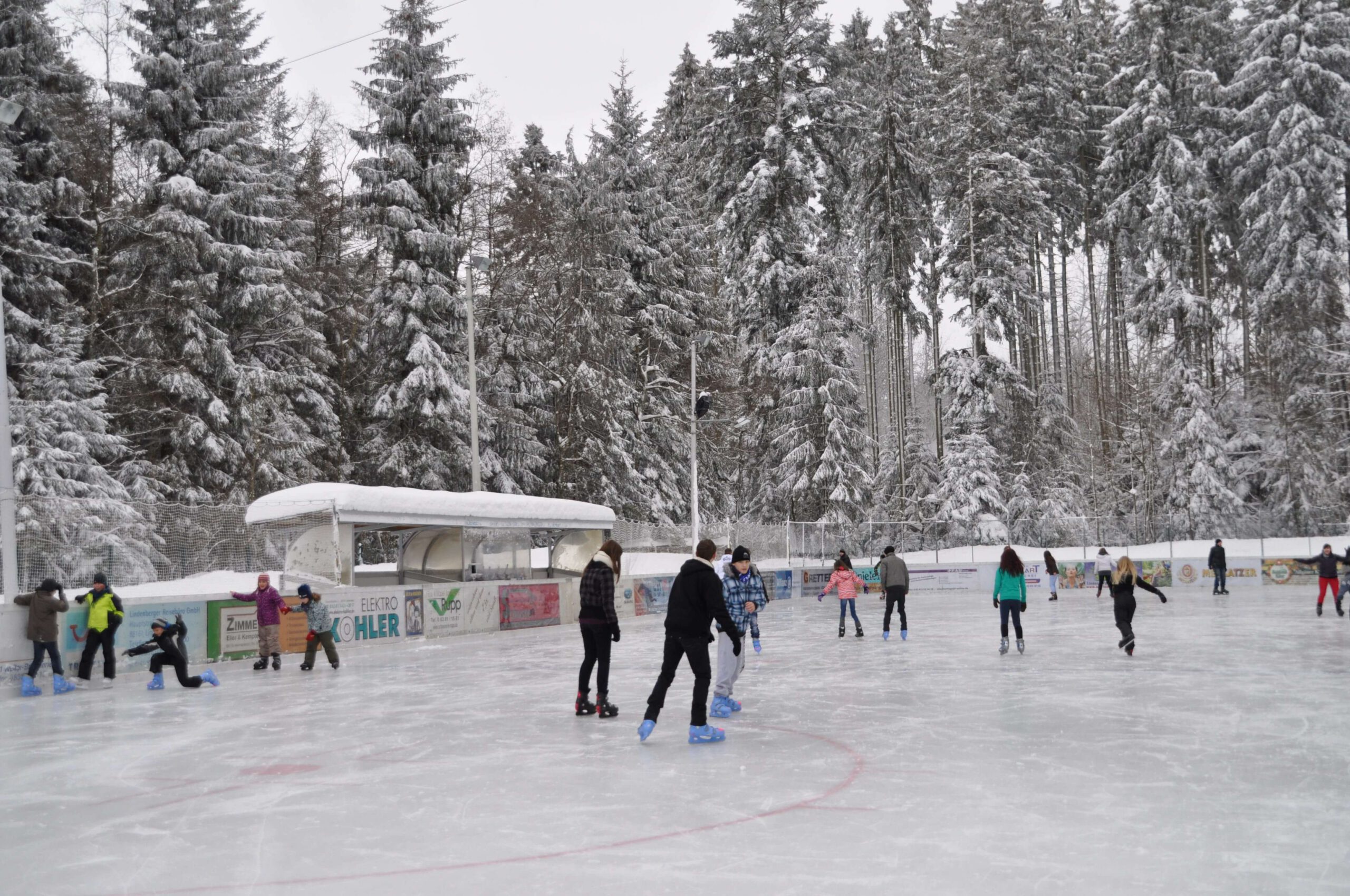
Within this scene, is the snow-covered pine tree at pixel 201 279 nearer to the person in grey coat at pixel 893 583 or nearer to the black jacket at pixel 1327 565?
the person in grey coat at pixel 893 583

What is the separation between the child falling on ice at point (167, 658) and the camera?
14.6 meters

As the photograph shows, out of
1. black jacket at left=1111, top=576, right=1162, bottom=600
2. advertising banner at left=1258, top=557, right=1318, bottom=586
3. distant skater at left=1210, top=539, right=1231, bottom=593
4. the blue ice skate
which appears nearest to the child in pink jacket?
black jacket at left=1111, top=576, right=1162, bottom=600

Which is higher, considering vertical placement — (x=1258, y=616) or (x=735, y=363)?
(x=735, y=363)

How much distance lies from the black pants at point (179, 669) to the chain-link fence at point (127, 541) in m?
2.12

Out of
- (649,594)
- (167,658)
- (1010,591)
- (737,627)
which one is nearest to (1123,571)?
(1010,591)

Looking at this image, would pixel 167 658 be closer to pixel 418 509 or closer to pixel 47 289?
pixel 418 509

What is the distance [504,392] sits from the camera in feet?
129

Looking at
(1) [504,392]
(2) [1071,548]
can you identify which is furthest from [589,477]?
(2) [1071,548]

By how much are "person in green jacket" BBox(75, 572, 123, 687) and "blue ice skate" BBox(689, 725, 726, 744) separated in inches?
389

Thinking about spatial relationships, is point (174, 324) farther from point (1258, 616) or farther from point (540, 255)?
point (1258, 616)

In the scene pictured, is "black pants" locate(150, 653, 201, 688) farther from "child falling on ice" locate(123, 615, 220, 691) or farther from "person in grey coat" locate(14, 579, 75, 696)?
"person in grey coat" locate(14, 579, 75, 696)

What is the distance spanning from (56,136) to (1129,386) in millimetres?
41137

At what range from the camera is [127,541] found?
16516 mm

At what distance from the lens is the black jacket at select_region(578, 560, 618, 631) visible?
9852 millimetres
